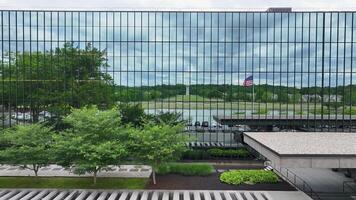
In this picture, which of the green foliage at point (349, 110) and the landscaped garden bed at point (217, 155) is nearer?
the landscaped garden bed at point (217, 155)

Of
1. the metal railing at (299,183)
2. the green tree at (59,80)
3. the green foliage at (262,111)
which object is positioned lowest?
the metal railing at (299,183)

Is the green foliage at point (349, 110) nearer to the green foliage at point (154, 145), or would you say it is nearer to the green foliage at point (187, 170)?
the green foliage at point (187, 170)

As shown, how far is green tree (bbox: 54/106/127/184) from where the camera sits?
24.6m

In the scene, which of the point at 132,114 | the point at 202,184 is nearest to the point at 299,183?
the point at 202,184

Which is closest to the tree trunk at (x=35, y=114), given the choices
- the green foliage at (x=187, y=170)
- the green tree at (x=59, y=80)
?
the green tree at (x=59, y=80)

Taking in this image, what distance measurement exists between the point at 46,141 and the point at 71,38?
14934 mm

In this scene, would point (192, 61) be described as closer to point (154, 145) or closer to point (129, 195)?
point (154, 145)

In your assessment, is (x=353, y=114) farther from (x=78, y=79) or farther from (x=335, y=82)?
(x=78, y=79)

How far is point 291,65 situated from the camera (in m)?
38.9

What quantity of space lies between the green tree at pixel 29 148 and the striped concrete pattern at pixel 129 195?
2.35 meters

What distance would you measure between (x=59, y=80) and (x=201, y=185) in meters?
21.3

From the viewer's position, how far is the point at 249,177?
27.6 meters

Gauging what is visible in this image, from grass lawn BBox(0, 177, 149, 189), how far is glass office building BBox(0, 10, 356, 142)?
12.0 metres

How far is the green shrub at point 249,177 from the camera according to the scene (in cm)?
2705
